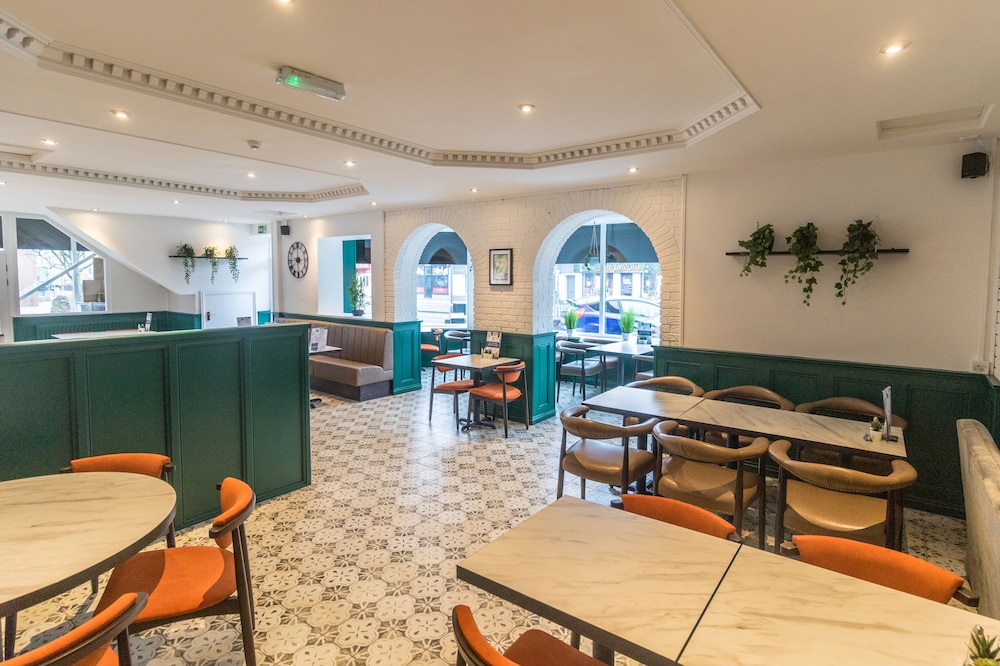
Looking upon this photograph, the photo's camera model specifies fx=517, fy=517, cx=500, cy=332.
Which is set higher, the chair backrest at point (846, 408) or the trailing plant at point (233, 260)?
the trailing plant at point (233, 260)

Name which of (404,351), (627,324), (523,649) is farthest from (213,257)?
(523,649)

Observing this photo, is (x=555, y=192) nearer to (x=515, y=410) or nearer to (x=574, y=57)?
(x=515, y=410)

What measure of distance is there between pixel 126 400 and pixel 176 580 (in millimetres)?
1651

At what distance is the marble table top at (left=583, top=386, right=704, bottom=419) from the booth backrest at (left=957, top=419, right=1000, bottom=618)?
1.58 m

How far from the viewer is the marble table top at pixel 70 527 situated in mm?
1618

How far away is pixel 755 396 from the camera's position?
443cm

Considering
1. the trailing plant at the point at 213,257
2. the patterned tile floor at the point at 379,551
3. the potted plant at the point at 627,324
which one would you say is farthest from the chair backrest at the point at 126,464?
the trailing plant at the point at 213,257

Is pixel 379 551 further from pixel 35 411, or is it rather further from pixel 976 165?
pixel 976 165

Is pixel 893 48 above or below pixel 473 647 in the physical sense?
above

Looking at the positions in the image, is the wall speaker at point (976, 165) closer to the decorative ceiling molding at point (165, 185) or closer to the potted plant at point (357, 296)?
the decorative ceiling molding at point (165, 185)

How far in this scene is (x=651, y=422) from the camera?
11.9 ft

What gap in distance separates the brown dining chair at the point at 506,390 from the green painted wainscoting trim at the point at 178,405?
2.16m

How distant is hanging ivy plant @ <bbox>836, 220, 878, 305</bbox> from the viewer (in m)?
4.11

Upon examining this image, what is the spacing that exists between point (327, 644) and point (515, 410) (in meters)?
4.22
